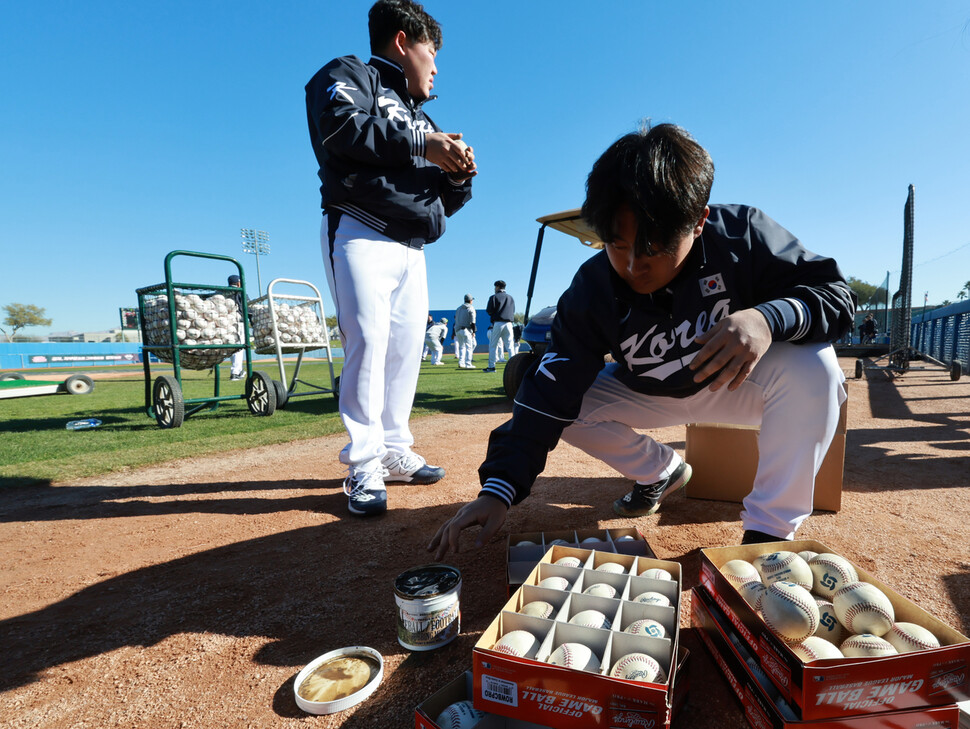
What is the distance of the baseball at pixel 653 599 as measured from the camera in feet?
4.52

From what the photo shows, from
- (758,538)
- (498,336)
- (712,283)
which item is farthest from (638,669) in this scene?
(498,336)

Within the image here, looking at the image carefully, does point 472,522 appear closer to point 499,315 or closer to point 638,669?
point 638,669

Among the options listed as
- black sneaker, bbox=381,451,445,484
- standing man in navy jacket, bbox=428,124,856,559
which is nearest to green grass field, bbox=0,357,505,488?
black sneaker, bbox=381,451,445,484

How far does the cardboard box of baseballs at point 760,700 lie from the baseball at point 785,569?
21 centimetres

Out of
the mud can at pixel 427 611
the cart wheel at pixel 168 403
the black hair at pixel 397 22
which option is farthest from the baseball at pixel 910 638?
the cart wheel at pixel 168 403

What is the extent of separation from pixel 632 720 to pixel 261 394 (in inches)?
248

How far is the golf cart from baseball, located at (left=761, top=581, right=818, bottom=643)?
4.46 meters

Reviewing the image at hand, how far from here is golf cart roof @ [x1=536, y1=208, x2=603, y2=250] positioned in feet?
20.9

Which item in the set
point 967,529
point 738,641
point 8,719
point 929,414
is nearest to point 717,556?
point 738,641

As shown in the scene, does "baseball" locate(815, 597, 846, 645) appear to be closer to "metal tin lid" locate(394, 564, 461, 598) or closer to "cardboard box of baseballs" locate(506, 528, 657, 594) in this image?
"cardboard box of baseballs" locate(506, 528, 657, 594)

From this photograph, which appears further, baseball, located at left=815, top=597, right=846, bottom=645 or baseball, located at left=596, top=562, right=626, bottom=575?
baseball, located at left=596, top=562, right=626, bottom=575

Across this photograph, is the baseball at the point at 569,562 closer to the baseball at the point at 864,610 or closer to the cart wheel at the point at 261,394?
the baseball at the point at 864,610

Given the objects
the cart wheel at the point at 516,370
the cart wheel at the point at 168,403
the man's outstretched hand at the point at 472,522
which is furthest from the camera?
the cart wheel at the point at 516,370

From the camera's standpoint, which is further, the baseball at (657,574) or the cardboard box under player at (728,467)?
the cardboard box under player at (728,467)
